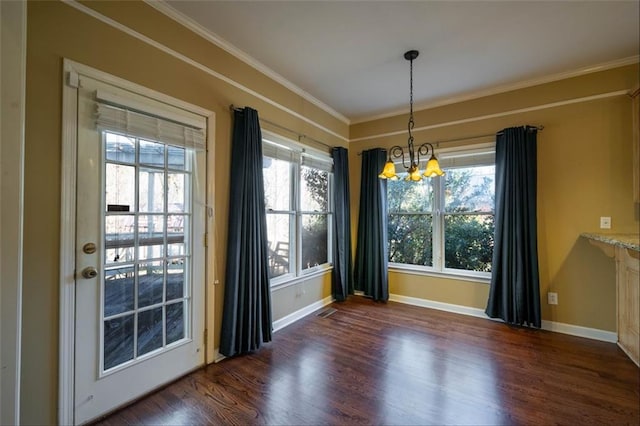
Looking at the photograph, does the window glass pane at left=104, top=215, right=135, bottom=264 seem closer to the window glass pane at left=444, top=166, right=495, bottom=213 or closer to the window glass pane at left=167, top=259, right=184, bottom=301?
the window glass pane at left=167, top=259, right=184, bottom=301

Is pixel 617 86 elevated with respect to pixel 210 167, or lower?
elevated

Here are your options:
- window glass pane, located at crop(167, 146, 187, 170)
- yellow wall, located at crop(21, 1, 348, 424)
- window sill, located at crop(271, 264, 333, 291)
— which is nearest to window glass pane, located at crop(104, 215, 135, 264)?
yellow wall, located at crop(21, 1, 348, 424)

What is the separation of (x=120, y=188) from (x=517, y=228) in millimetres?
3838

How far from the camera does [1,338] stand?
0.83 meters

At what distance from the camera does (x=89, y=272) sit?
5.62 ft

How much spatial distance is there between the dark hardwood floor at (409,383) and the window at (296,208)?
2.89 feet

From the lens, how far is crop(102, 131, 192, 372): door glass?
1.84m

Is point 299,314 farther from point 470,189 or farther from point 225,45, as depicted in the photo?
point 225,45

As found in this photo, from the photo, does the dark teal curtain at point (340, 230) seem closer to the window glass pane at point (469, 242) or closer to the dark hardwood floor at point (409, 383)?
the dark hardwood floor at point (409, 383)

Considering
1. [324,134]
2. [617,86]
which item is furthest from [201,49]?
[617,86]

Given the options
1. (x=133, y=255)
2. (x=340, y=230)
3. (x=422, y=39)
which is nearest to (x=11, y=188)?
(x=133, y=255)

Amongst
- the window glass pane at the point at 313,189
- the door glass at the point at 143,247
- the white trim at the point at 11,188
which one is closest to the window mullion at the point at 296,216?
the window glass pane at the point at 313,189

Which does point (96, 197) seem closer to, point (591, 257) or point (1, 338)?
point (1, 338)

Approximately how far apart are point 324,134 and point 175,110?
2.19 metres
